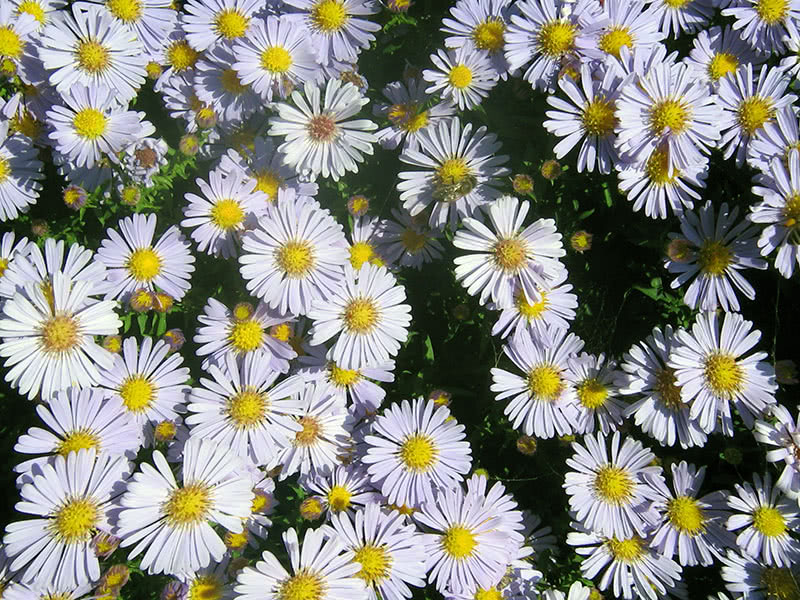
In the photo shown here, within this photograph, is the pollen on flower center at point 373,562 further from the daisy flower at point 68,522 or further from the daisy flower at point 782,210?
the daisy flower at point 782,210

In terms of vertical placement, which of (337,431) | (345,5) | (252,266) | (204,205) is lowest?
(337,431)

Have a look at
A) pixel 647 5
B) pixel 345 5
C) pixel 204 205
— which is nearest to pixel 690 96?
pixel 647 5

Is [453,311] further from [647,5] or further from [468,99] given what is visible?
[647,5]

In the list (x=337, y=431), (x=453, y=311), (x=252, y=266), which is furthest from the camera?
(x=453, y=311)

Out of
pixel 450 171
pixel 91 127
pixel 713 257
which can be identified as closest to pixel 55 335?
pixel 91 127

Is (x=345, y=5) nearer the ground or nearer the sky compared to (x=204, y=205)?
nearer the sky

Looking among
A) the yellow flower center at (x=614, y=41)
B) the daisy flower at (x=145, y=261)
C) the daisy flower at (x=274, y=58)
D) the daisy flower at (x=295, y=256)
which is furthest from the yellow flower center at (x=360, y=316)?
the yellow flower center at (x=614, y=41)
